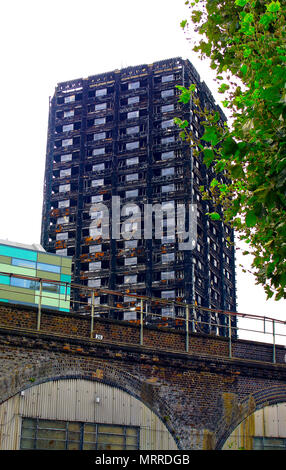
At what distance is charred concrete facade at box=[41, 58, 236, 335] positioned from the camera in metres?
71.9

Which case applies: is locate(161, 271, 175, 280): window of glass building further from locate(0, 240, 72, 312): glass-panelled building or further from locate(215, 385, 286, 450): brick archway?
locate(215, 385, 286, 450): brick archway

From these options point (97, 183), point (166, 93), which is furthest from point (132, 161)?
point (166, 93)

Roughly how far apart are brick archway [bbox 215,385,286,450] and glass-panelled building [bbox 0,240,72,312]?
4245cm

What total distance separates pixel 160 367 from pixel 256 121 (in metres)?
11.8

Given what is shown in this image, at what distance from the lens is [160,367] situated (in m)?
20.5

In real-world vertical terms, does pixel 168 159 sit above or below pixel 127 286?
above

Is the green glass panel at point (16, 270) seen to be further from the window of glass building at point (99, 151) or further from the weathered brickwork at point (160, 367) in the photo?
the weathered brickwork at point (160, 367)

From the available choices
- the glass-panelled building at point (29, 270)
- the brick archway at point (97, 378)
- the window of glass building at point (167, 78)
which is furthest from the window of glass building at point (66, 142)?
the brick archway at point (97, 378)

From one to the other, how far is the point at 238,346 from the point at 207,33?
12106 millimetres

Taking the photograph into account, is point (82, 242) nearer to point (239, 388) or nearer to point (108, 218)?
point (108, 218)

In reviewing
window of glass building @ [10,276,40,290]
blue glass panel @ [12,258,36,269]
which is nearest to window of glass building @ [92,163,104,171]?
blue glass panel @ [12,258,36,269]

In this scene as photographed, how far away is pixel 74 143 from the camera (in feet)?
271

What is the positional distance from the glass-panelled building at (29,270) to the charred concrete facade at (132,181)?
6.17 m
